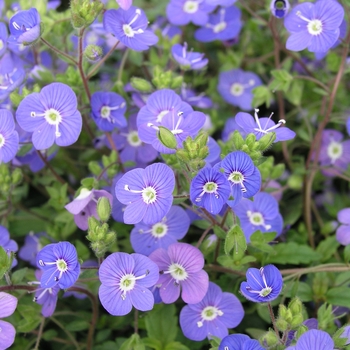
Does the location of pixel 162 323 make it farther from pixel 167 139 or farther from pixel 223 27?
pixel 223 27

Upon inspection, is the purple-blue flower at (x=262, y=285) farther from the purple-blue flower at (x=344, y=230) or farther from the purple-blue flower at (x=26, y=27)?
the purple-blue flower at (x=26, y=27)

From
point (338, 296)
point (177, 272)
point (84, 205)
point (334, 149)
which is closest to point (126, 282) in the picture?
point (177, 272)

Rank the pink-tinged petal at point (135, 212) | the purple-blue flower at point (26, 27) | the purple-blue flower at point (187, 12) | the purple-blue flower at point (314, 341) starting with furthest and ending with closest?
1. the purple-blue flower at point (187, 12)
2. the purple-blue flower at point (26, 27)
3. the pink-tinged petal at point (135, 212)
4. the purple-blue flower at point (314, 341)

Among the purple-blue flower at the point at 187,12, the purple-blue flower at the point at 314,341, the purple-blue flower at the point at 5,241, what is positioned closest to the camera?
the purple-blue flower at the point at 314,341

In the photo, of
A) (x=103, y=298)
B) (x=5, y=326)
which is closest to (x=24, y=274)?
(x=5, y=326)

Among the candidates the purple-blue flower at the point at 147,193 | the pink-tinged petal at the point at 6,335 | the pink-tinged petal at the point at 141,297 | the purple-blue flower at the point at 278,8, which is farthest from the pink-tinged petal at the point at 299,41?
the pink-tinged petal at the point at 6,335

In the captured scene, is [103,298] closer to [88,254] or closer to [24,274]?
[24,274]

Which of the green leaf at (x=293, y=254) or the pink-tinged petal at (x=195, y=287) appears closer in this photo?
the pink-tinged petal at (x=195, y=287)
